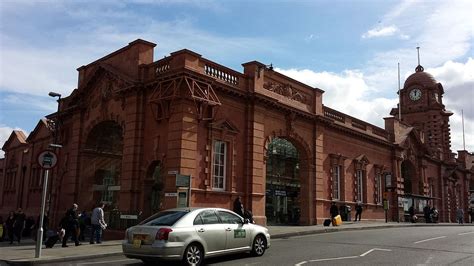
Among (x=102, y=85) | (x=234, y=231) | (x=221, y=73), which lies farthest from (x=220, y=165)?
(x=234, y=231)

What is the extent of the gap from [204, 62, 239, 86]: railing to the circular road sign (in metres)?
9.68

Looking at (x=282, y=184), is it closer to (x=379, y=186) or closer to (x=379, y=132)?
(x=379, y=186)

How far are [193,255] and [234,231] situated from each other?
5.67ft

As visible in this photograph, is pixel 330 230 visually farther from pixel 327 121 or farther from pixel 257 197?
pixel 327 121

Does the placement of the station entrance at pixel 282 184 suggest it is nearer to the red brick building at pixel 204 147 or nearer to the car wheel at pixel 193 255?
the red brick building at pixel 204 147

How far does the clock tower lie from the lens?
56219 mm

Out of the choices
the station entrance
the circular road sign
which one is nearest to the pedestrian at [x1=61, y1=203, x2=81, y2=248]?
the circular road sign

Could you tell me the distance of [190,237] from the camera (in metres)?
11.2

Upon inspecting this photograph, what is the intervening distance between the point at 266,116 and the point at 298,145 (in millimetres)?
3894

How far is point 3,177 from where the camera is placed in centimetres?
4391

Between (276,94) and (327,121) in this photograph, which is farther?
(327,121)

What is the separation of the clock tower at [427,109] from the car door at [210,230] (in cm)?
4893

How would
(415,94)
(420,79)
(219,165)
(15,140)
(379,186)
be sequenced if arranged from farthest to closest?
(415,94) < (420,79) < (15,140) < (379,186) < (219,165)

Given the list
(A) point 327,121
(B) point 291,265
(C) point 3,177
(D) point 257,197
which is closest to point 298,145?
(A) point 327,121
